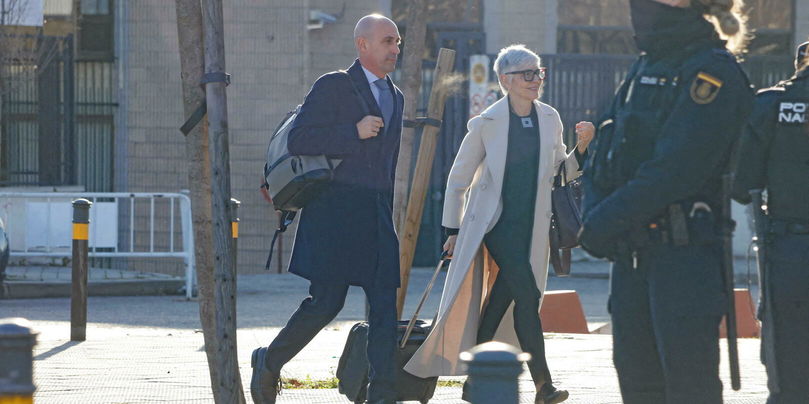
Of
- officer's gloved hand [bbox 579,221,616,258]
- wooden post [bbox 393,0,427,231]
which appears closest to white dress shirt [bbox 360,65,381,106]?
wooden post [bbox 393,0,427,231]

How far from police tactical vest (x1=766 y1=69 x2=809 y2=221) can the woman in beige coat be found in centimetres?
119

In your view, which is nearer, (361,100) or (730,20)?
(730,20)

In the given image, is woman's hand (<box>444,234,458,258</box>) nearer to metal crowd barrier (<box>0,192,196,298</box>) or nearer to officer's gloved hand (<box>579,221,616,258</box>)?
officer's gloved hand (<box>579,221,616,258</box>)

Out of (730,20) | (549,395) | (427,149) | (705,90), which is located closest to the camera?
(705,90)

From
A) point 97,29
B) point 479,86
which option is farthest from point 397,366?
point 97,29

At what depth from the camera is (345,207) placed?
6379 millimetres

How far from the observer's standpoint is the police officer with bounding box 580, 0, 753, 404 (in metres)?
4.18

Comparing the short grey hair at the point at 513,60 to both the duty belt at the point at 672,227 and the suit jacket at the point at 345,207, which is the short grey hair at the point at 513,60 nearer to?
the suit jacket at the point at 345,207

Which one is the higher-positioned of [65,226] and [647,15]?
[647,15]

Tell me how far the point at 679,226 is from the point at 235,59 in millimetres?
15097

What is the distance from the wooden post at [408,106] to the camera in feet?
28.1

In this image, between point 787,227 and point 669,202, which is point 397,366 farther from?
point 669,202

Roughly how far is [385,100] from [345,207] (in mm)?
550

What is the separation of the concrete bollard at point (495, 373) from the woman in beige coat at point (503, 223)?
3095mm
